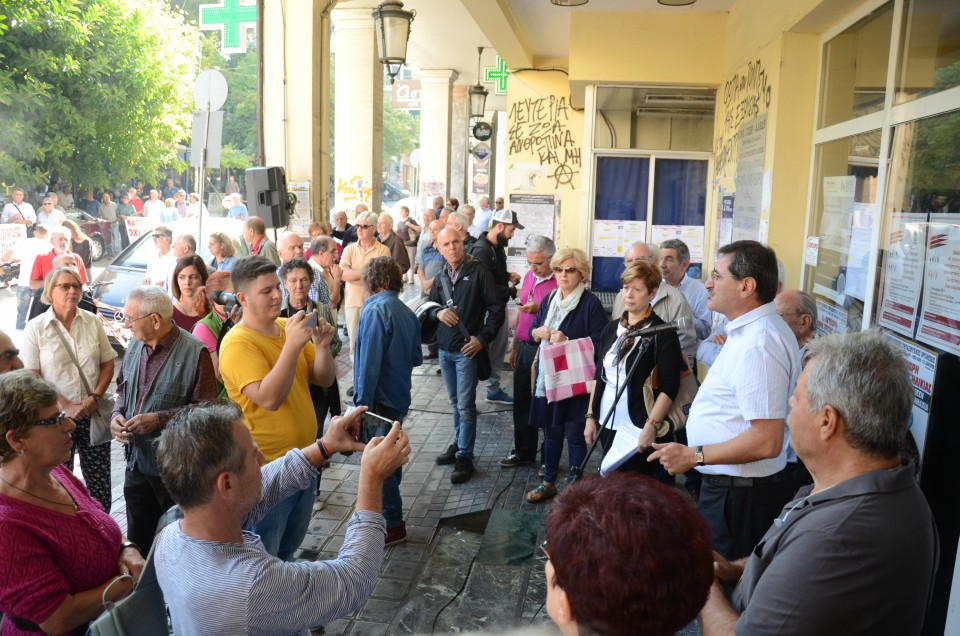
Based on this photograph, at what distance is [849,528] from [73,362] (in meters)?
4.42

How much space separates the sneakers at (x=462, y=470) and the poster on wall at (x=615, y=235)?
4.45 meters

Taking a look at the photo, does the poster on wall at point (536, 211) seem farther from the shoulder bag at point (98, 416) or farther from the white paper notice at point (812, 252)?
the shoulder bag at point (98, 416)

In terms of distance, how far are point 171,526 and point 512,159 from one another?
31.9ft

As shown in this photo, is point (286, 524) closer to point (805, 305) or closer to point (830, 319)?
point (805, 305)

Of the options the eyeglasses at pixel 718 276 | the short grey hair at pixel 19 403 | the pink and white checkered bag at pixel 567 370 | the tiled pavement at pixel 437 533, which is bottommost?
the tiled pavement at pixel 437 533

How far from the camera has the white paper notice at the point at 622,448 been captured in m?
4.01

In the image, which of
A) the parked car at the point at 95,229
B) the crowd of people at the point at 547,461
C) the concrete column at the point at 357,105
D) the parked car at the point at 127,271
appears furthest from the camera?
the parked car at the point at 95,229

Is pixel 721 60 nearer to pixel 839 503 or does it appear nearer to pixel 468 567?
pixel 468 567

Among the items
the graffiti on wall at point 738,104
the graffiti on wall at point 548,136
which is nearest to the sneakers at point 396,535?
the graffiti on wall at point 738,104

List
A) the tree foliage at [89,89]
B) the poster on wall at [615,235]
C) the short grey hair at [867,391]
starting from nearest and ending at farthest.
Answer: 1. the short grey hair at [867,391]
2. the poster on wall at [615,235]
3. the tree foliage at [89,89]

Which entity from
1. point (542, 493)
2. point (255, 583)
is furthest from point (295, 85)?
point (255, 583)

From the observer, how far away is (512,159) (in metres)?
11.2

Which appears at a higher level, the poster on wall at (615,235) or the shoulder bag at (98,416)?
the poster on wall at (615,235)

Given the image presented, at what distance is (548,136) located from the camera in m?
11.4
